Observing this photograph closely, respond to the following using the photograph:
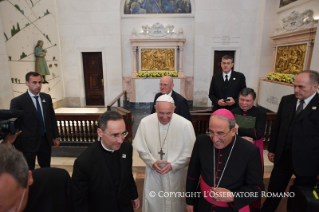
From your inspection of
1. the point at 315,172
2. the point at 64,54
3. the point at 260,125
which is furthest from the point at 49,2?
the point at 315,172

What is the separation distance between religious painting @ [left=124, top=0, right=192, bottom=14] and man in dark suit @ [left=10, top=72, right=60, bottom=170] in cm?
807

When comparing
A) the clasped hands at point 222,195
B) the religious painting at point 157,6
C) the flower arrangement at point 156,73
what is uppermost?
the religious painting at point 157,6

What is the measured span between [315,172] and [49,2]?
1109 centimetres

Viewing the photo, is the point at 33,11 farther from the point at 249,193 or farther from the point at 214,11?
the point at 249,193

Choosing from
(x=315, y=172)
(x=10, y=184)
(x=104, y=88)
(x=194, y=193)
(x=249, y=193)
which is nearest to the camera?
(x=10, y=184)

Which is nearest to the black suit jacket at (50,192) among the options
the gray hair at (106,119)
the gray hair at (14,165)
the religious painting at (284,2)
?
the gray hair at (14,165)

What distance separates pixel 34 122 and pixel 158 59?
7.73m

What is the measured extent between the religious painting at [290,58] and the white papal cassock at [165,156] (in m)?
7.14

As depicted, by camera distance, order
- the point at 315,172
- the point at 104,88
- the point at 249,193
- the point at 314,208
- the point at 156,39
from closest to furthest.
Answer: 1. the point at 249,193
2. the point at 314,208
3. the point at 315,172
4. the point at 156,39
5. the point at 104,88

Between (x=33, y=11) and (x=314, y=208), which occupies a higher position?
(x=33, y=11)

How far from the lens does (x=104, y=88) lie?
10234 mm

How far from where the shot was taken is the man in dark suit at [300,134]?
2186 mm

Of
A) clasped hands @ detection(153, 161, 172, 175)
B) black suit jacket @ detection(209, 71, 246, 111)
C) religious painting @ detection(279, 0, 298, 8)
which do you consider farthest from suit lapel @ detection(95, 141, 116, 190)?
religious painting @ detection(279, 0, 298, 8)

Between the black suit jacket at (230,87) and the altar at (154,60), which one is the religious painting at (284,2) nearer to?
the altar at (154,60)
